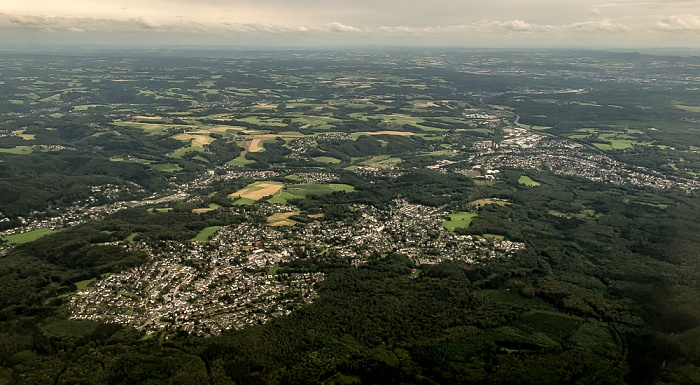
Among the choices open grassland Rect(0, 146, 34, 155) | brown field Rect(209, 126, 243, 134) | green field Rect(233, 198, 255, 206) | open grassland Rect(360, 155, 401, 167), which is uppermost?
brown field Rect(209, 126, 243, 134)

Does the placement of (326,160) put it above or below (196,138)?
below

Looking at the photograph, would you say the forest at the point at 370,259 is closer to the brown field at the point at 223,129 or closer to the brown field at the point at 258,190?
the brown field at the point at 258,190

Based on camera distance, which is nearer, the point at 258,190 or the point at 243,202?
the point at 243,202

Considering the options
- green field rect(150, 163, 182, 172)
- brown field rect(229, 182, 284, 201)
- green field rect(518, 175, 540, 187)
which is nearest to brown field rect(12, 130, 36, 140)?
green field rect(150, 163, 182, 172)

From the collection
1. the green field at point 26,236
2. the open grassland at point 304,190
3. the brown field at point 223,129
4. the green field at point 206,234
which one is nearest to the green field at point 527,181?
the open grassland at point 304,190

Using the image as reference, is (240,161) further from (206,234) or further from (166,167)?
(206,234)

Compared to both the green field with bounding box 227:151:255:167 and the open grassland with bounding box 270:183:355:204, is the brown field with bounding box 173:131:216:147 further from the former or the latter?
the open grassland with bounding box 270:183:355:204

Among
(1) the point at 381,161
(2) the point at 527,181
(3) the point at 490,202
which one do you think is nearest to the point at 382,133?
(1) the point at 381,161

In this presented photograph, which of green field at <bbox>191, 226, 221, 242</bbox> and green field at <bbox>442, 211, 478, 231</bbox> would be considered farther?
green field at <bbox>442, 211, 478, 231</bbox>
